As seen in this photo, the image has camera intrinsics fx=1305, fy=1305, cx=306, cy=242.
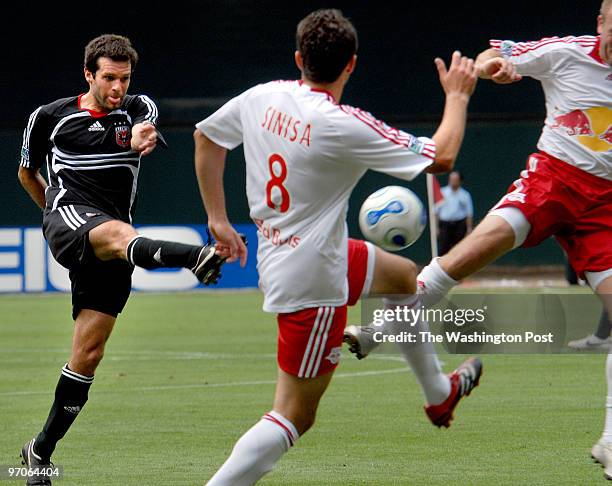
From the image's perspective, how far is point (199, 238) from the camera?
24297mm

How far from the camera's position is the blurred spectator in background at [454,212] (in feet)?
81.9

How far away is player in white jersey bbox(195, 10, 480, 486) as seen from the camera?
5707mm

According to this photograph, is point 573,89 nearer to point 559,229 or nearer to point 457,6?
point 559,229

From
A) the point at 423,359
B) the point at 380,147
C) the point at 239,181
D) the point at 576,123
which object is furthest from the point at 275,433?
the point at 239,181

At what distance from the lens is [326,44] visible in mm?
5641

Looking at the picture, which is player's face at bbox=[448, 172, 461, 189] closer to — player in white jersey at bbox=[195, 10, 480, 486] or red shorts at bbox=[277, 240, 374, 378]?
player in white jersey at bbox=[195, 10, 480, 486]

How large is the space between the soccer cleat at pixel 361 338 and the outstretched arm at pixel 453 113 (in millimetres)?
1315

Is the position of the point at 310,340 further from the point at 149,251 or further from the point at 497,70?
the point at 497,70

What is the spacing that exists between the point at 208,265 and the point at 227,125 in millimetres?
973

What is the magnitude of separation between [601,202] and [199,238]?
16925 millimetres

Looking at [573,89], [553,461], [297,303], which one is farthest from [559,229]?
[297,303]

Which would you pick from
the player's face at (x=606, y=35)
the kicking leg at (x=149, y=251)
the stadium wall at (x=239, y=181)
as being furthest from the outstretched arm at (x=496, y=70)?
the stadium wall at (x=239, y=181)

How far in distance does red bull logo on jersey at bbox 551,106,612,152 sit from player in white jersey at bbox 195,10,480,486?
207 centimetres

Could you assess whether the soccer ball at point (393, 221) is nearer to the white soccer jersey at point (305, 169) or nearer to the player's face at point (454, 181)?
the white soccer jersey at point (305, 169)
